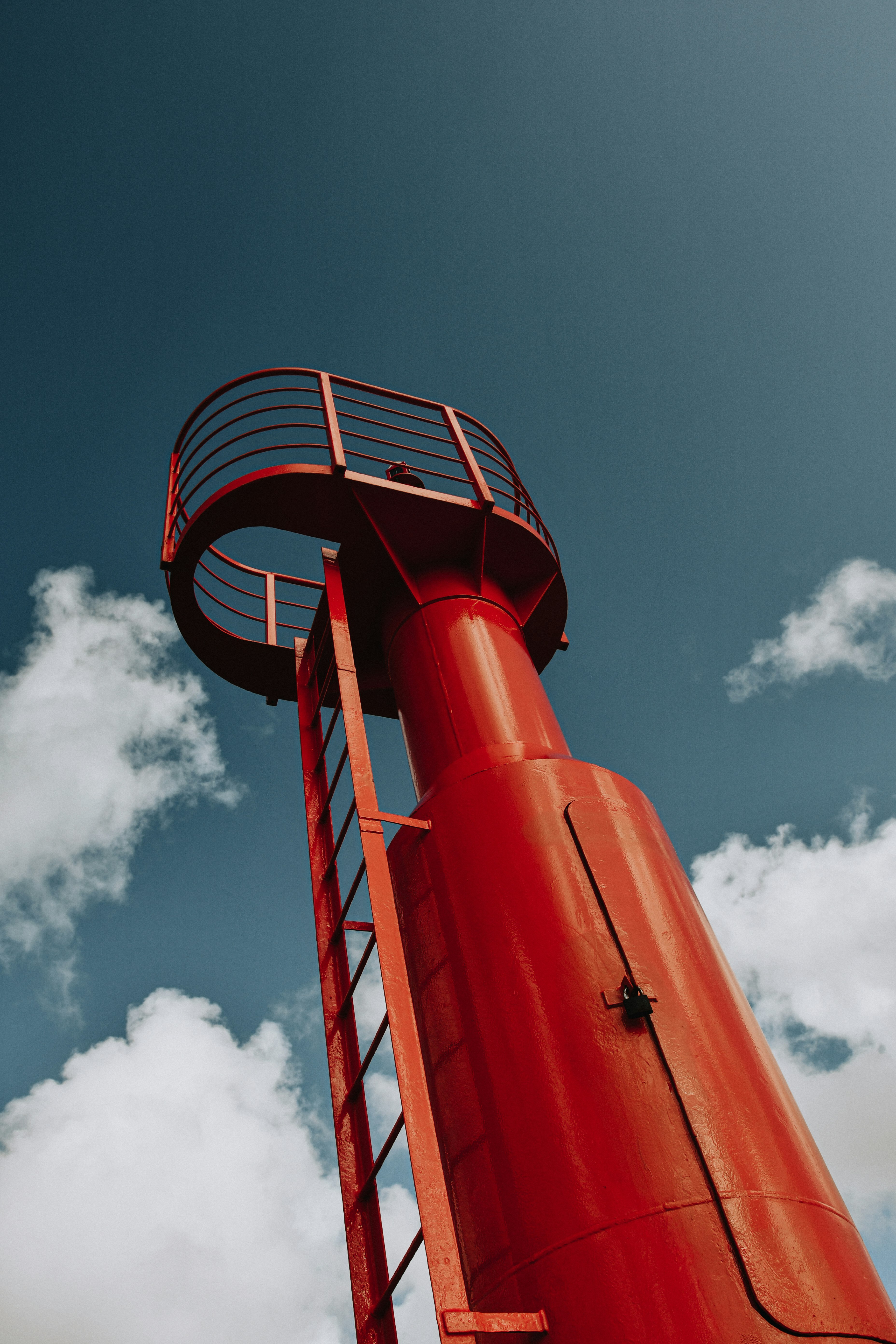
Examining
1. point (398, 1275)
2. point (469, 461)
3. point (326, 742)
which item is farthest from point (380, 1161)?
point (469, 461)

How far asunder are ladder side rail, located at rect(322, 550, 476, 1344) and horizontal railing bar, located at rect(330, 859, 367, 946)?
0.66 feet

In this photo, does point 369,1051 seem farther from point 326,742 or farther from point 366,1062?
point 326,742

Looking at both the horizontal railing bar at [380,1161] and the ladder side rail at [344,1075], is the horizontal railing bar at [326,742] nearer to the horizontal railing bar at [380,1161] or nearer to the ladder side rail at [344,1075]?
the ladder side rail at [344,1075]

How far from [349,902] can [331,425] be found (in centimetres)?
375

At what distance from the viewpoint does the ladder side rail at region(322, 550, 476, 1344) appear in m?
3.45

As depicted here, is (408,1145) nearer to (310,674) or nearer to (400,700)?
(400,700)

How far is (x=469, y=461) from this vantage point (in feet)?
23.8

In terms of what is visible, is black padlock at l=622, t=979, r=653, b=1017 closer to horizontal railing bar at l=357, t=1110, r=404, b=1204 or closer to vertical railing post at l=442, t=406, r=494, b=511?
horizontal railing bar at l=357, t=1110, r=404, b=1204

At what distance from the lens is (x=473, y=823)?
502 cm

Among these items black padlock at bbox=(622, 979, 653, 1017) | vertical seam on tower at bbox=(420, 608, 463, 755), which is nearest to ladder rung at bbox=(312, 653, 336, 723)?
vertical seam on tower at bbox=(420, 608, 463, 755)

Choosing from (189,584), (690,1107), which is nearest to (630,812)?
(690,1107)

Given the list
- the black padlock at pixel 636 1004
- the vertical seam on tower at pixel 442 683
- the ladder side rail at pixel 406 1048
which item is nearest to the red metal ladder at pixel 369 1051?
the ladder side rail at pixel 406 1048

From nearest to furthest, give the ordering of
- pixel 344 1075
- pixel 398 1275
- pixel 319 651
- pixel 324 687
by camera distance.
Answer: pixel 398 1275, pixel 344 1075, pixel 324 687, pixel 319 651

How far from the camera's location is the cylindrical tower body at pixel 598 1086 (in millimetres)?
3410
